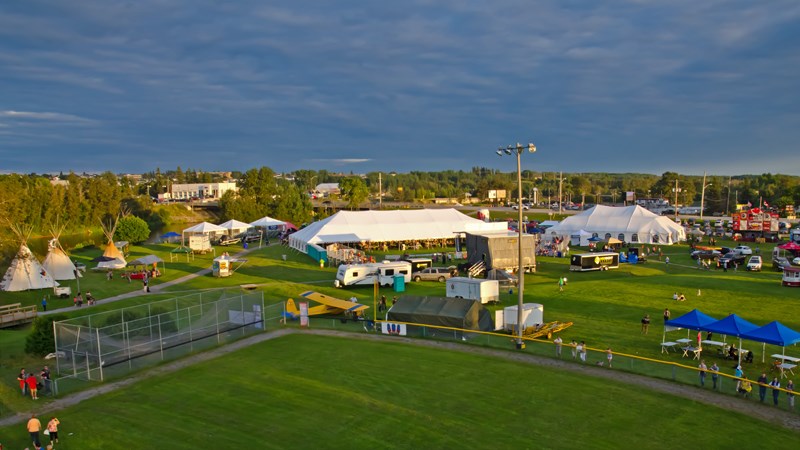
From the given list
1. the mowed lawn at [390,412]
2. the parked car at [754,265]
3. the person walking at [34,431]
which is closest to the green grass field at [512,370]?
the mowed lawn at [390,412]

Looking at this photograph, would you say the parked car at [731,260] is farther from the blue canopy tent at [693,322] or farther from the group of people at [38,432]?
the group of people at [38,432]

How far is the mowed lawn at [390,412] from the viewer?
1573 cm

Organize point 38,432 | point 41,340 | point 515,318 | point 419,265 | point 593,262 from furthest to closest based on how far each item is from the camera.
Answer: point 593,262 → point 419,265 → point 515,318 → point 41,340 → point 38,432

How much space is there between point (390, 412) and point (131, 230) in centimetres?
6552

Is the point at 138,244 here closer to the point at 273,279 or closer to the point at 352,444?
the point at 273,279

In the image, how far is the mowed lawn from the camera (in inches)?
619

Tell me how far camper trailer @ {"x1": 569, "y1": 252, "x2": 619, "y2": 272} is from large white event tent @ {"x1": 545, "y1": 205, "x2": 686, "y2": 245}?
665 inches

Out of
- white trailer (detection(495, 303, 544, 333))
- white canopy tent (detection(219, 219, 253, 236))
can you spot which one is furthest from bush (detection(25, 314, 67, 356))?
white canopy tent (detection(219, 219, 253, 236))

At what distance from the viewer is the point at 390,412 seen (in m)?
17.7

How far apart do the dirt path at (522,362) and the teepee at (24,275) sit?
24079 mm

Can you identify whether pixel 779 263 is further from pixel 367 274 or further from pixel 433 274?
pixel 367 274

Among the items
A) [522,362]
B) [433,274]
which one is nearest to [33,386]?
[522,362]

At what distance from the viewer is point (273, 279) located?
45469mm

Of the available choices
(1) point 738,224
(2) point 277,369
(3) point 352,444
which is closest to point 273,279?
(2) point 277,369
